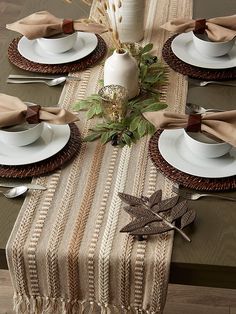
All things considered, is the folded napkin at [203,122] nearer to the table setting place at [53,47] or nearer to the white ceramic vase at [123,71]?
the white ceramic vase at [123,71]

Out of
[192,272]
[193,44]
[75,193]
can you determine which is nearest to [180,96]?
[193,44]

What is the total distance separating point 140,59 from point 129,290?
0.69 metres

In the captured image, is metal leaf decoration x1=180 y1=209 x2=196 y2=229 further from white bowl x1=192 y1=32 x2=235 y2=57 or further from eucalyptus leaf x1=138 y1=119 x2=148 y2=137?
white bowl x1=192 y1=32 x2=235 y2=57

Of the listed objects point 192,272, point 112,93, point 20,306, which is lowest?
point 20,306

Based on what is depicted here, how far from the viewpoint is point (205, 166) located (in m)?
1.12

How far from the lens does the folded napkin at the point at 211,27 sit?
1393mm

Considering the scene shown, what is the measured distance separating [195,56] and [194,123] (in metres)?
0.40

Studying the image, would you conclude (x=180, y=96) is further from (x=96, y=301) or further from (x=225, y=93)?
(x=96, y=301)

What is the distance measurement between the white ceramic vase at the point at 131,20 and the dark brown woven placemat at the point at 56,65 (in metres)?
0.08

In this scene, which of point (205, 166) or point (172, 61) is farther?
point (172, 61)

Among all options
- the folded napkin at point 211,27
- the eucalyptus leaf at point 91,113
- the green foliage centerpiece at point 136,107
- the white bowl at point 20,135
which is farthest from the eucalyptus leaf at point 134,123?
the folded napkin at point 211,27

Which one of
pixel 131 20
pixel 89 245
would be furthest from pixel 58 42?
pixel 89 245

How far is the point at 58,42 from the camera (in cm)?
146

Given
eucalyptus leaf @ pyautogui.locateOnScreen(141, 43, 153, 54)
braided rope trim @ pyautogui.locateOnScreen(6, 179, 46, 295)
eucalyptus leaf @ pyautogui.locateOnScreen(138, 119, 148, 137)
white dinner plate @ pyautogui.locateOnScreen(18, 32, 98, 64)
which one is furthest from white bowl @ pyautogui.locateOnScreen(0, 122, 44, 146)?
eucalyptus leaf @ pyautogui.locateOnScreen(141, 43, 153, 54)
